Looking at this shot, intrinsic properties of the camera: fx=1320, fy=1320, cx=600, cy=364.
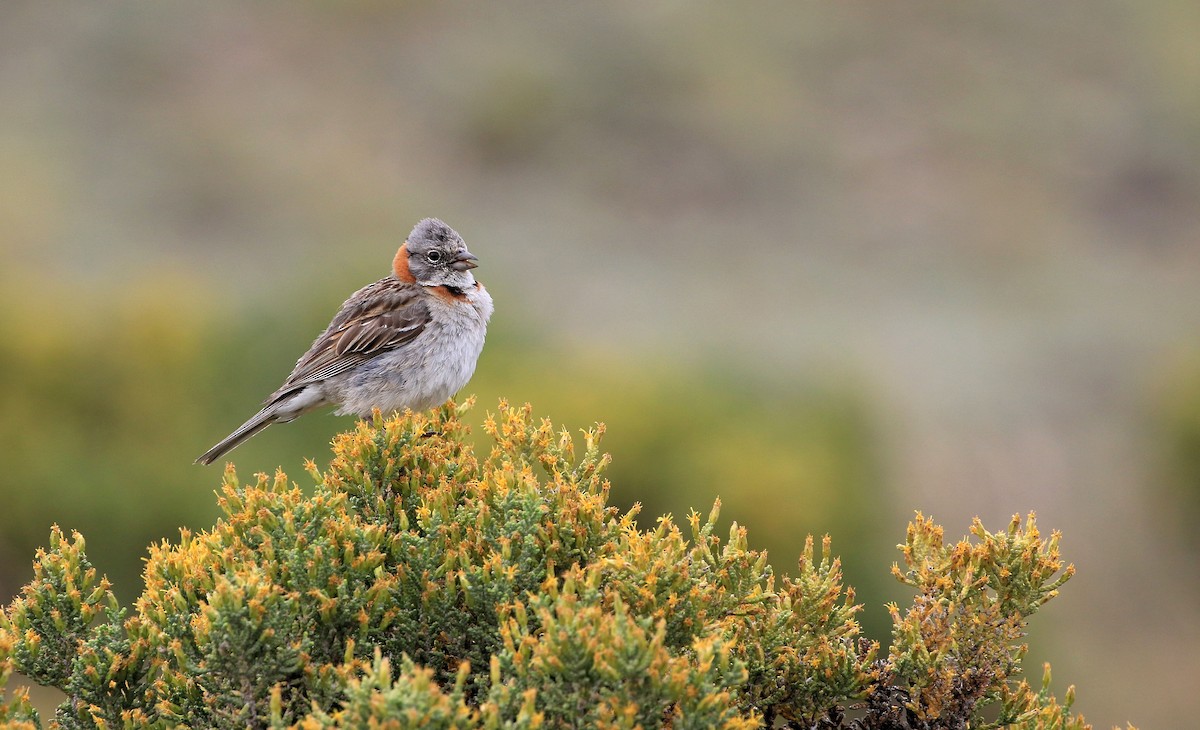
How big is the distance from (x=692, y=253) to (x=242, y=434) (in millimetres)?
19897

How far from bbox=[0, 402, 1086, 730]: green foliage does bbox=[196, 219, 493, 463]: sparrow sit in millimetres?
2294

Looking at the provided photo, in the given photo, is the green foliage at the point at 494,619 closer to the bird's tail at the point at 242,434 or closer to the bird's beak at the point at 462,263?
the bird's tail at the point at 242,434

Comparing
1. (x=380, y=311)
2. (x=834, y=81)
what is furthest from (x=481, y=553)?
(x=834, y=81)

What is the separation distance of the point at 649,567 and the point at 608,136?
2625 cm

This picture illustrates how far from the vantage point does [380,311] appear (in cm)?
796

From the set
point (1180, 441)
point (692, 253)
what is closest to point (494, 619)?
point (1180, 441)

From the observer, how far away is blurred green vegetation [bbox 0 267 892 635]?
40.0 feet

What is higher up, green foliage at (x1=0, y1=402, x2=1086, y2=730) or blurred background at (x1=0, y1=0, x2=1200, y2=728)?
blurred background at (x1=0, y1=0, x2=1200, y2=728)

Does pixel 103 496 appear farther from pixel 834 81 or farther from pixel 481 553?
pixel 834 81

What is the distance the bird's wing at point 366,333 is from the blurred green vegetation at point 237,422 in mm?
4765

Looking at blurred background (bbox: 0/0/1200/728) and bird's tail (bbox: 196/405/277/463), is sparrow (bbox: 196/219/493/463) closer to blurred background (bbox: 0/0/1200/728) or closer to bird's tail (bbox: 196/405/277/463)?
bird's tail (bbox: 196/405/277/463)

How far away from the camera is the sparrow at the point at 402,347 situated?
25.2ft

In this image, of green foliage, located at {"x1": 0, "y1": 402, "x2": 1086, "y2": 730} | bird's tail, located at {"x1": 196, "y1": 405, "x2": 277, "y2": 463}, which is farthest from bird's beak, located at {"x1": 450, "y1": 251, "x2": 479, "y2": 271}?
green foliage, located at {"x1": 0, "y1": 402, "x2": 1086, "y2": 730}

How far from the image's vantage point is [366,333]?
779 centimetres
